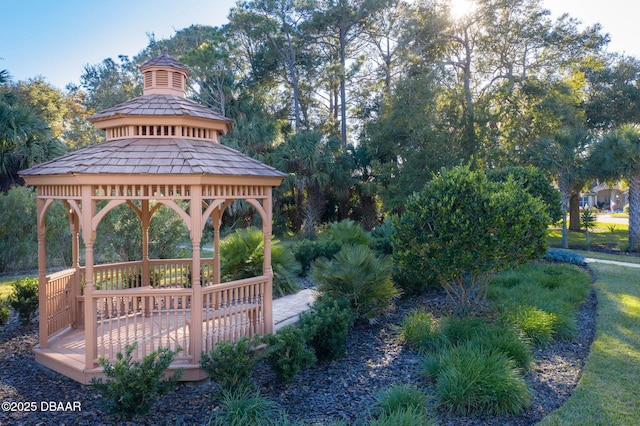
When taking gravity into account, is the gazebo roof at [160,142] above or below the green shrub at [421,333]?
above

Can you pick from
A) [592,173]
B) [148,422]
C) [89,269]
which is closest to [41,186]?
[89,269]

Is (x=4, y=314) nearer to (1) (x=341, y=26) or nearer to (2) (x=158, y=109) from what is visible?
(2) (x=158, y=109)

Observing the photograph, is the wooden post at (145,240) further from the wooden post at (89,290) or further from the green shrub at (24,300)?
the wooden post at (89,290)

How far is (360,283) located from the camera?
7.80m

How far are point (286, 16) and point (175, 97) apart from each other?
23.8m

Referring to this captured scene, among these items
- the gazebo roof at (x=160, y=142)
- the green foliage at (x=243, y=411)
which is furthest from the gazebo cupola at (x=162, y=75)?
the green foliage at (x=243, y=411)

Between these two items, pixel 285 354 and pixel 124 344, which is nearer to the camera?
pixel 285 354

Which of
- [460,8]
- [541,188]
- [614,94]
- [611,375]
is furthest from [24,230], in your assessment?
[614,94]

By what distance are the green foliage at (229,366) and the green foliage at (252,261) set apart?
4789 mm

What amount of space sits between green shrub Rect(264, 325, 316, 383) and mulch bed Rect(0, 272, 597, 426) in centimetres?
25

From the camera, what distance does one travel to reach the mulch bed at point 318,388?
4.80 metres

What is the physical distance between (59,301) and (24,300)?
139cm

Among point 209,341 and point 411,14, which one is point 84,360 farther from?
point 411,14

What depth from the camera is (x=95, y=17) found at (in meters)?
12.5
